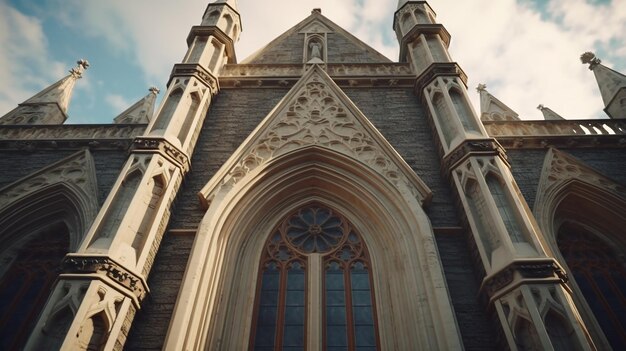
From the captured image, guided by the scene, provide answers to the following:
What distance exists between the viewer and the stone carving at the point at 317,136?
Answer: 8.21 meters

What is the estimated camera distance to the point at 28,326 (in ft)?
22.7

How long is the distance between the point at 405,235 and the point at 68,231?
22.2ft

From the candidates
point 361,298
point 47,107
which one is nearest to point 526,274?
point 361,298

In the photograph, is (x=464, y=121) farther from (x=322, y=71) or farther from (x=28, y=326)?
(x=28, y=326)

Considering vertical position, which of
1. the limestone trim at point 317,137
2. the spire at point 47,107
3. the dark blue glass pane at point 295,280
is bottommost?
the dark blue glass pane at point 295,280

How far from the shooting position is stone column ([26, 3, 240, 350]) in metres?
4.96

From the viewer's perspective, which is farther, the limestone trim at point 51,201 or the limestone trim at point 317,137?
the limestone trim at point 51,201

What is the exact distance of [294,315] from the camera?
675 cm

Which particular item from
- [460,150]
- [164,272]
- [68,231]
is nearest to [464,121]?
[460,150]

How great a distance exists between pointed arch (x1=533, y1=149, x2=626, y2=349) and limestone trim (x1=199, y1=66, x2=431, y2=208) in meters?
2.89

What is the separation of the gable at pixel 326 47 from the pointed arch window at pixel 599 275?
724 centimetres

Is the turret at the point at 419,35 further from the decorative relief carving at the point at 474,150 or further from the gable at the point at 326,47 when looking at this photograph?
the decorative relief carving at the point at 474,150

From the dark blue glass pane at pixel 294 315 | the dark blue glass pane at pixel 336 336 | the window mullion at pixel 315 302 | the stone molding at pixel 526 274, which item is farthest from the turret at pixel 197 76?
the stone molding at pixel 526 274

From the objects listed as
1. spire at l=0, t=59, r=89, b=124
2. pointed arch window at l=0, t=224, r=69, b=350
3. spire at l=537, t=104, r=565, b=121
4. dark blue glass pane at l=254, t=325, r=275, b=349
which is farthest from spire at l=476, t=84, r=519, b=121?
spire at l=0, t=59, r=89, b=124
